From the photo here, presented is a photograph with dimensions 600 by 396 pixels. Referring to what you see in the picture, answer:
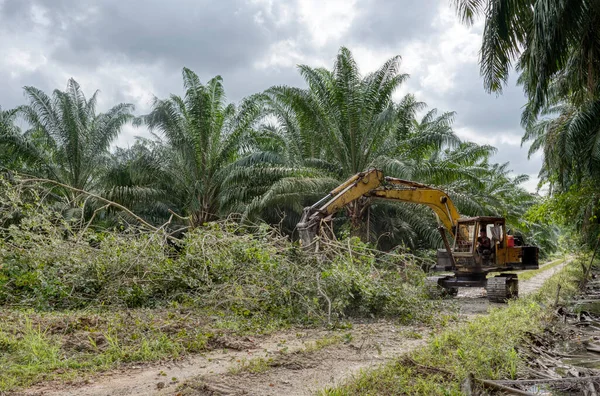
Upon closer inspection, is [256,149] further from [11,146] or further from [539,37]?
[539,37]

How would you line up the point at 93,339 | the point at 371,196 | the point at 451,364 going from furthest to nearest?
the point at 371,196, the point at 93,339, the point at 451,364

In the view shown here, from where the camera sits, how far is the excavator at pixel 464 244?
40.8 ft

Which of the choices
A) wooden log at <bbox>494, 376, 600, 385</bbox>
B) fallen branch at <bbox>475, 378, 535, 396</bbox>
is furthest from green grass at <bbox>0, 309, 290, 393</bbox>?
wooden log at <bbox>494, 376, 600, 385</bbox>

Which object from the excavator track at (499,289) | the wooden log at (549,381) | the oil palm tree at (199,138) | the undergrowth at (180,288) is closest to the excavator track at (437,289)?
the excavator track at (499,289)

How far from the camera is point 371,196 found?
12.8m

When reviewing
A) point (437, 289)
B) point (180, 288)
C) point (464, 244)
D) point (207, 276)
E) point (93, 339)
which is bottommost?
point (93, 339)

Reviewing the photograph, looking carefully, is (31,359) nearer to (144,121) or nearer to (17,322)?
(17,322)

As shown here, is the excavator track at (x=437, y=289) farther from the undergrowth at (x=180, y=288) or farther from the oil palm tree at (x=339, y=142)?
the oil palm tree at (x=339, y=142)

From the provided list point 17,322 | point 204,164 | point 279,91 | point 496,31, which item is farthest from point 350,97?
point 17,322

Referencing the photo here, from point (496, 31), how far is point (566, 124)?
8412 mm

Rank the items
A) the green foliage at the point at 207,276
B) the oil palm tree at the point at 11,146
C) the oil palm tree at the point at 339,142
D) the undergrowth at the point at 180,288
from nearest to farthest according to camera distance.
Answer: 1. the undergrowth at the point at 180,288
2. the green foliage at the point at 207,276
3. the oil palm tree at the point at 339,142
4. the oil palm tree at the point at 11,146

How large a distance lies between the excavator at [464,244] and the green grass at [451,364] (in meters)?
→ 4.86

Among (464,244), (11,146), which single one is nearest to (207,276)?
(464,244)

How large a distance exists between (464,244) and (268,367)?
9151 mm
